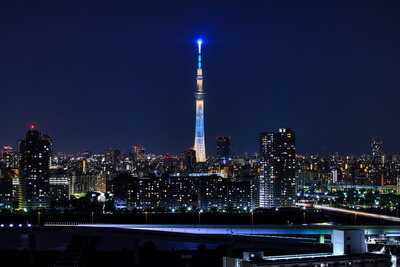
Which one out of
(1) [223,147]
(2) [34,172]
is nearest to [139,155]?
(1) [223,147]

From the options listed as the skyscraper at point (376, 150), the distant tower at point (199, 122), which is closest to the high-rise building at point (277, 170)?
the distant tower at point (199, 122)

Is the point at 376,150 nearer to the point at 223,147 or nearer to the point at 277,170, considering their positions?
the point at 223,147

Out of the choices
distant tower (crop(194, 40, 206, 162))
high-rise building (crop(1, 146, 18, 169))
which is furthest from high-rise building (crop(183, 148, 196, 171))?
Result: high-rise building (crop(1, 146, 18, 169))

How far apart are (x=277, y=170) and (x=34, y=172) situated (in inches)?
841

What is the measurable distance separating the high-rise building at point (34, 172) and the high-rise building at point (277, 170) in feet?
61.8

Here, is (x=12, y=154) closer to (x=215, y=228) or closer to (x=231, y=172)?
(x=231, y=172)

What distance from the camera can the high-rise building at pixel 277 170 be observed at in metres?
63.4

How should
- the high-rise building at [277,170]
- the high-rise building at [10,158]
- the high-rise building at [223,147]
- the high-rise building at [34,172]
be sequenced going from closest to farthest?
the high-rise building at [34,172] < the high-rise building at [277,170] < the high-rise building at [10,158] < the high-rise building at [223,147]

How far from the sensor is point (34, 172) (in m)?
60.3

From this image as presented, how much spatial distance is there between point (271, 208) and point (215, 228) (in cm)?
2567

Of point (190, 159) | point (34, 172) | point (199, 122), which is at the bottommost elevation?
point (34, 172)

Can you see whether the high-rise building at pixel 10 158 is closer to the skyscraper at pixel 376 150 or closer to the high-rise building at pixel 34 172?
the high-rise building at pixel 34 172

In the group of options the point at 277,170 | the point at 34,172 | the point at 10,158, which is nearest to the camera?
the point at 34,172

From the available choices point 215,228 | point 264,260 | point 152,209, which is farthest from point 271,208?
point 264,260
